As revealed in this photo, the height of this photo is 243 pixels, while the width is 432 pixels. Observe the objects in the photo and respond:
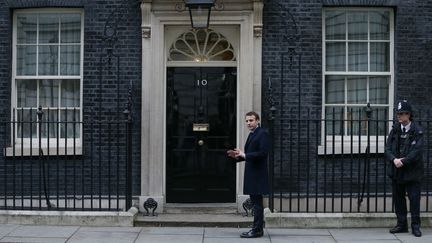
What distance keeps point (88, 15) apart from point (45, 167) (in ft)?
8.60

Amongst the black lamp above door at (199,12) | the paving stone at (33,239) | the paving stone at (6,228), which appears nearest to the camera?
the paving stone at (33,239)

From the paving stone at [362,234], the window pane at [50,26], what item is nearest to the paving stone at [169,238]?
the paving stone at [362,234]

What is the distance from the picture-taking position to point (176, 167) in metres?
10.9

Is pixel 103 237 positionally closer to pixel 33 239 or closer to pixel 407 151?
pixel 33 239

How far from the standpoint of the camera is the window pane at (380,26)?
36.1 ft

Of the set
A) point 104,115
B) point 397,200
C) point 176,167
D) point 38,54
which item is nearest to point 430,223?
point 397,200

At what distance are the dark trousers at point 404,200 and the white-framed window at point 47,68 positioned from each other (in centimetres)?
528

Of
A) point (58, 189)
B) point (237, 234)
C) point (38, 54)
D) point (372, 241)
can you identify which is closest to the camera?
point (372, 241)

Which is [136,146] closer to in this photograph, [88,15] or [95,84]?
[95,84]

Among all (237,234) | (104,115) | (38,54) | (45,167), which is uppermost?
A: (38,54)

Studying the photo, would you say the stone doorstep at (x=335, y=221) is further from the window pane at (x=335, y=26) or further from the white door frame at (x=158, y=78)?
the window pane at (x=335, y=26)

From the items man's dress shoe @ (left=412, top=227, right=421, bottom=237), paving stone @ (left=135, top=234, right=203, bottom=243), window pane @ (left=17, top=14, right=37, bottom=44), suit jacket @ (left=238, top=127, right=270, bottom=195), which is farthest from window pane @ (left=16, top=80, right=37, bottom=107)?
man's dress shoe @ (left=412, top=227, right=421, bottom=237)

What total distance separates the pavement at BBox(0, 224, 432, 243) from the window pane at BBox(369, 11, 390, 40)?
344 centimetres

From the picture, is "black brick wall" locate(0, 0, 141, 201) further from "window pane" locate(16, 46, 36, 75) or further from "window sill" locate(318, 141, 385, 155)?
"window sill" locate(318, 141, 385, 155)
